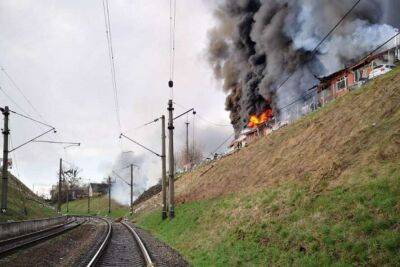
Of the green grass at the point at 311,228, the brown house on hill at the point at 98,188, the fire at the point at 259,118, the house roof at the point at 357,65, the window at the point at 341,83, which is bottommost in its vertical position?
Answer: the green grass at the point at 311,228

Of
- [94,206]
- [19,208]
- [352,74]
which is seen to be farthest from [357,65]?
[94,206]

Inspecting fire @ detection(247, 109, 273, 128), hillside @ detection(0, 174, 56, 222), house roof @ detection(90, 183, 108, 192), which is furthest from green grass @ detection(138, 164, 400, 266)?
house roof @ detection(90, 183, 108, 192)

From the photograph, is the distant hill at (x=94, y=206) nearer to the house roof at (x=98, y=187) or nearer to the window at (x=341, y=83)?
the house roof at (x=98, y=187)

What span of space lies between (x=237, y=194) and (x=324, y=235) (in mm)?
15059

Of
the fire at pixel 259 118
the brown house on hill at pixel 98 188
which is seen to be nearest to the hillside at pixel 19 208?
the fire at pixel 259 118

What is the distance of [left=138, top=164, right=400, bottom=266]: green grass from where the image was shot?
11.3 m

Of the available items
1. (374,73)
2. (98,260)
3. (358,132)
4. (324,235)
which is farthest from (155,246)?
(374,73)

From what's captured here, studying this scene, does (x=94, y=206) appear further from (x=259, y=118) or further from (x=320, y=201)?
(x=320, y=201)

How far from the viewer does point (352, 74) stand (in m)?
50.9

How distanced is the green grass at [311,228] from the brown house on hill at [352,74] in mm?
25096

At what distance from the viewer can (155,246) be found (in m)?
25.5

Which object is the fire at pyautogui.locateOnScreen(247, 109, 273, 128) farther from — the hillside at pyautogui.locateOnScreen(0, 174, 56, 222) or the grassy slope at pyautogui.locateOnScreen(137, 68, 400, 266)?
the hillside at pyautogui.locateOnScreen(0, 174, 56, 222)

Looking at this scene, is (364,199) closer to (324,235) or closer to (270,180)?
(324,235)

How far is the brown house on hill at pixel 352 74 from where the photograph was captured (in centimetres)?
4575
